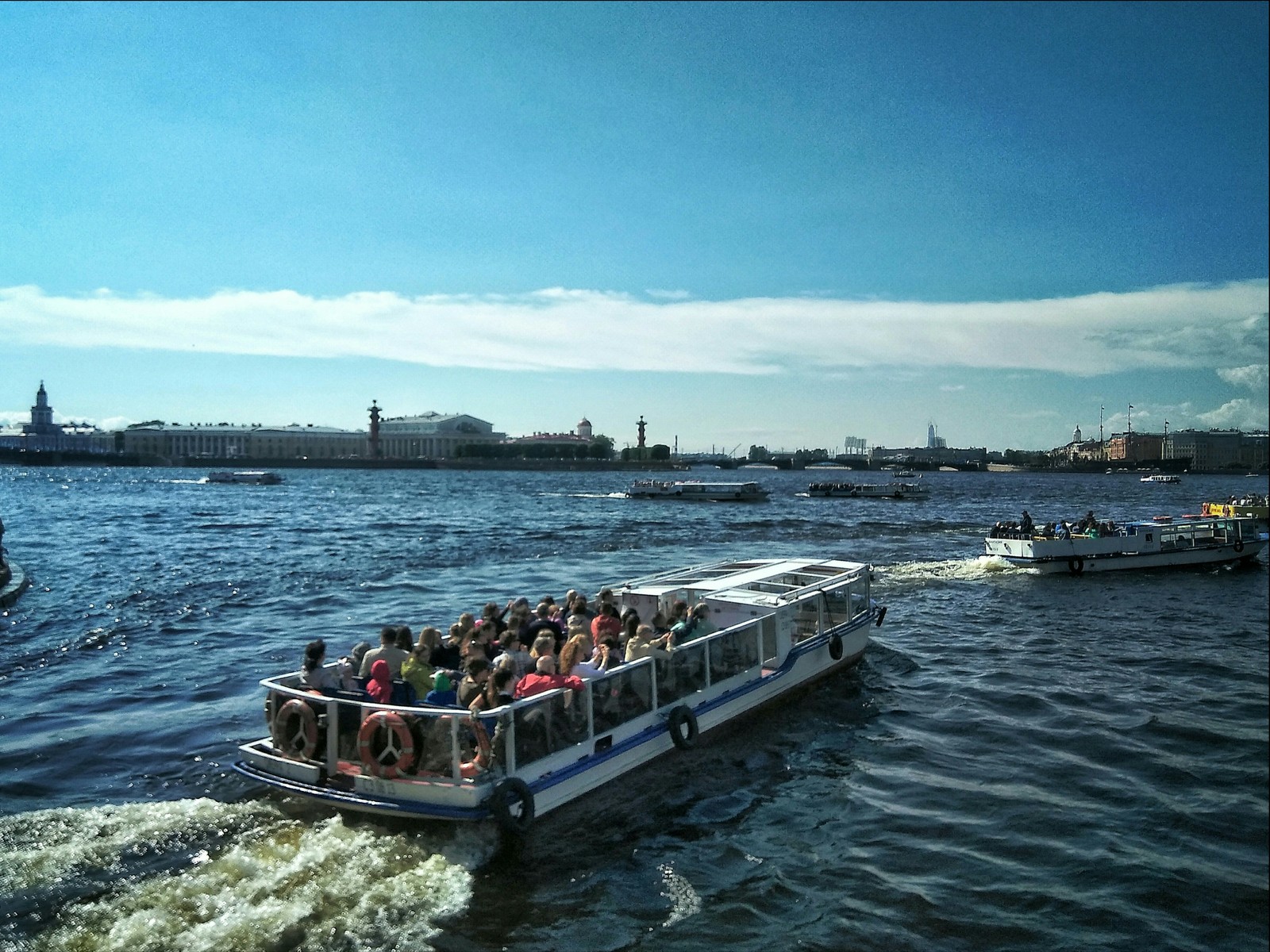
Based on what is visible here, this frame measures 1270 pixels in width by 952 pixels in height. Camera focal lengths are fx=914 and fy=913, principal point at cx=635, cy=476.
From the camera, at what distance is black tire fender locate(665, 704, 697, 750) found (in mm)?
14914

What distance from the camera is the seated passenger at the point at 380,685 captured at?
1246 centimetres

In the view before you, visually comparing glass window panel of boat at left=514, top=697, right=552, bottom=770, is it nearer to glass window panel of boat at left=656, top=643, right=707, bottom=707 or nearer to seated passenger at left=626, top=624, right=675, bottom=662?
seated passenger at left=626, top=624, right=675, bottom=662

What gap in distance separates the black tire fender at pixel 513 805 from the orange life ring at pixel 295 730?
2.63 meters

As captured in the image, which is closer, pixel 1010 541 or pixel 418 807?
pixel 418 807

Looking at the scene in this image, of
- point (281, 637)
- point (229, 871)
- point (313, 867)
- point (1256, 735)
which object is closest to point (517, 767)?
point (313, 867)

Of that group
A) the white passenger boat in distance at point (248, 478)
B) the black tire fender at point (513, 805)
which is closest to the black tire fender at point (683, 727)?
the black tire fender at point (513, 805)

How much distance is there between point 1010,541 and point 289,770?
119 feet

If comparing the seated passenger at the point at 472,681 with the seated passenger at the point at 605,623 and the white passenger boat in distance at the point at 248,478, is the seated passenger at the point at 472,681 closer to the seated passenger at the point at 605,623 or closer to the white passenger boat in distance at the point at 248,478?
the seated passenger at the point at 605,623

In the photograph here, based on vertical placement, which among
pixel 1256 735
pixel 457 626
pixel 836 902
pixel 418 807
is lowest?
pixel 836 902

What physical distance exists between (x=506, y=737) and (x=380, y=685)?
6.60 ft

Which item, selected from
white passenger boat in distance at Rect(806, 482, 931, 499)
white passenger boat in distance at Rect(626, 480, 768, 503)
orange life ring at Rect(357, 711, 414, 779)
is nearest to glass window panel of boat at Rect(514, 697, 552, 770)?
orange life ring at Rect(357, 711, 414, 779)

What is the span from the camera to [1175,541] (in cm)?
4203

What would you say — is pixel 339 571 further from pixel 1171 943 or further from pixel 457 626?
pixel 1171 943

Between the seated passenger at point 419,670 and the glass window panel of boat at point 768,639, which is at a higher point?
the seated passenger at point 419,670
